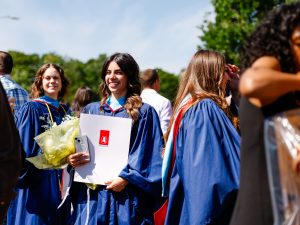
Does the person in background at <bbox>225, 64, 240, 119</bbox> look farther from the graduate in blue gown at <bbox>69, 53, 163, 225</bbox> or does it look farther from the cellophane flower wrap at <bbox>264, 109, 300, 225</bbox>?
the cellophane flower wrap at <bbox>264, 109, 300, 225</bbox>

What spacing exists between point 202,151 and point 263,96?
1387mm

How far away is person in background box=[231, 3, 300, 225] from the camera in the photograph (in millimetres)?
2233

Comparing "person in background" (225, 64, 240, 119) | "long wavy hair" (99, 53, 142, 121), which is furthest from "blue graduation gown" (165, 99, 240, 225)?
"long wavy hair" (99, 53, 142, 121)

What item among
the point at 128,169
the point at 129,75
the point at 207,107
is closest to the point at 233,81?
the point at 207,107

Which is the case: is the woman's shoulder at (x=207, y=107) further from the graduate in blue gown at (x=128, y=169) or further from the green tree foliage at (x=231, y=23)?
the green tree foliage at (x=231, y=23)

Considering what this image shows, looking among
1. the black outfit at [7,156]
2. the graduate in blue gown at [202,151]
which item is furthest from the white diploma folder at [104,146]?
the black outfit at [7,156]

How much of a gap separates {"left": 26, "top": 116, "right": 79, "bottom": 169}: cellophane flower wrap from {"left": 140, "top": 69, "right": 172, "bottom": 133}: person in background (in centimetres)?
239

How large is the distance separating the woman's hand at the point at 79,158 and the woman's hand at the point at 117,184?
0.80 ft

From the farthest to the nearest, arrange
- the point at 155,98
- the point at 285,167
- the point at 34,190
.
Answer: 1. the point at 155,98
2. the point at 34,190
3. the point at 285,167

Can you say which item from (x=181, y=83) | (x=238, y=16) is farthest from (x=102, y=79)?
(x=238, y=16)

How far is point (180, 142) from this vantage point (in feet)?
12.4

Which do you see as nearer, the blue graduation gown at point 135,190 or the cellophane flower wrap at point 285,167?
the cellophane flower wrap at point 285,167

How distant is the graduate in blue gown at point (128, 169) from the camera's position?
4.35m

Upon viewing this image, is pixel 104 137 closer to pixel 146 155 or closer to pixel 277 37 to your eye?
pixel 146 155
